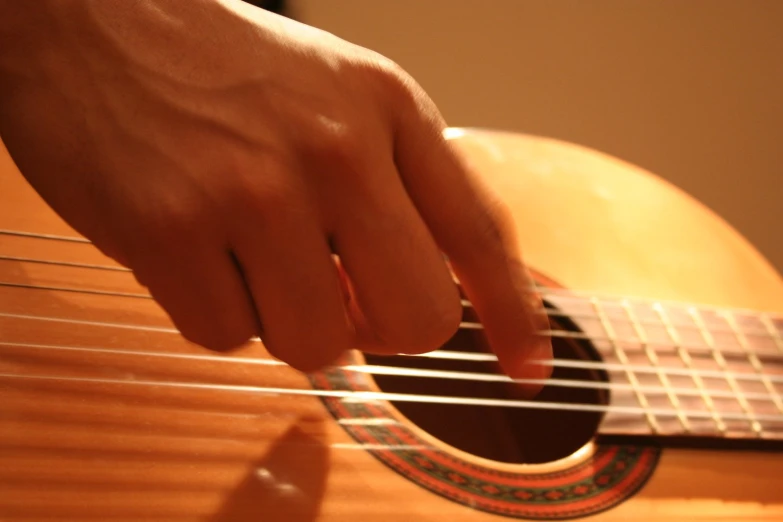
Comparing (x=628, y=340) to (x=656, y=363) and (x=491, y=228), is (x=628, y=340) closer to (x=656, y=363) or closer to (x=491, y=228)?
(x=656, y=363)

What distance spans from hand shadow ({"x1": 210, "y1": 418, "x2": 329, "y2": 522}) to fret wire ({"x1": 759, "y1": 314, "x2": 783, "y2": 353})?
520mm

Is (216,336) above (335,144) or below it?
below

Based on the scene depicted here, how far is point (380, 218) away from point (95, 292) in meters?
0.32

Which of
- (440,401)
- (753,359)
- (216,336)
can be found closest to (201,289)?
(216,336)

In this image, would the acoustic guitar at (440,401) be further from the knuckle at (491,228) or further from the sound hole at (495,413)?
the knuckle at (491,228)

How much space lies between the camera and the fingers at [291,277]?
12.7 inches

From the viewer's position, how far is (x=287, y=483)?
18.5 inches

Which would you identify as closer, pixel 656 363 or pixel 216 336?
pixel 216 336

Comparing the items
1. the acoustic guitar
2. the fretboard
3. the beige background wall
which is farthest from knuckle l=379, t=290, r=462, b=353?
the beige background wall

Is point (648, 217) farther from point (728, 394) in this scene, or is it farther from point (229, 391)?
point (229, 391)

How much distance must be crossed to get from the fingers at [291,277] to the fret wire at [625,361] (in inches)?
15.1

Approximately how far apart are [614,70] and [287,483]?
4.03ft

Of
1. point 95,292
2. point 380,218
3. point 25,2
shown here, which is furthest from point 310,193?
point 95,292

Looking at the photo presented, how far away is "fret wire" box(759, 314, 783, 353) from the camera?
0.74m
